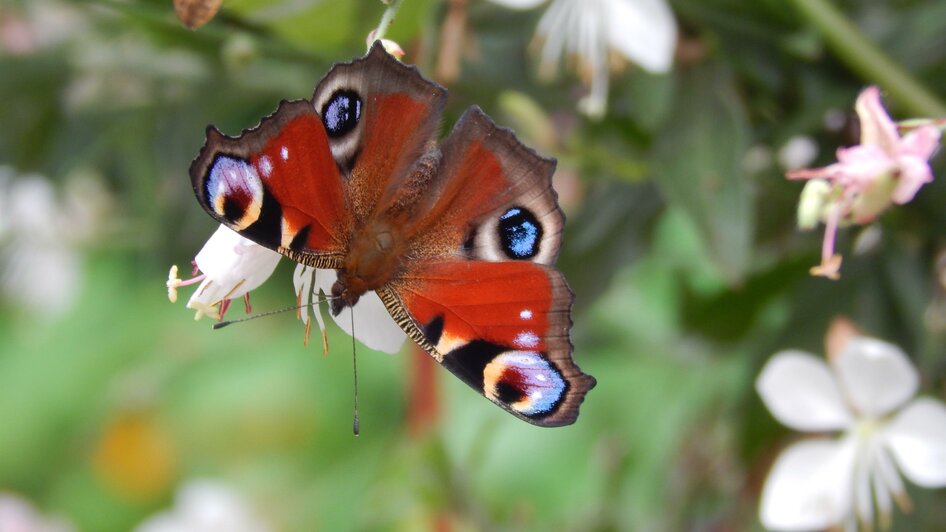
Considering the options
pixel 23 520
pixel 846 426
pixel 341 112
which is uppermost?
pixel 341 112

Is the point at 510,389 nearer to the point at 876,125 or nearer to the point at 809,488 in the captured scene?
the point at 876,125

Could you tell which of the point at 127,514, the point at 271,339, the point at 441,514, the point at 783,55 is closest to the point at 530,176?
the point at 783,55

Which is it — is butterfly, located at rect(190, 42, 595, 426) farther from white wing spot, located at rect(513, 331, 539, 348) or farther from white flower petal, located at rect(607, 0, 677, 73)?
white flower petal, located at rect(607, 0, 677, 73)

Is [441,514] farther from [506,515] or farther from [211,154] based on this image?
[211,154]

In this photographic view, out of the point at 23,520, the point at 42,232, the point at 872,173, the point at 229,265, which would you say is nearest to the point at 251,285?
the point at 229,265

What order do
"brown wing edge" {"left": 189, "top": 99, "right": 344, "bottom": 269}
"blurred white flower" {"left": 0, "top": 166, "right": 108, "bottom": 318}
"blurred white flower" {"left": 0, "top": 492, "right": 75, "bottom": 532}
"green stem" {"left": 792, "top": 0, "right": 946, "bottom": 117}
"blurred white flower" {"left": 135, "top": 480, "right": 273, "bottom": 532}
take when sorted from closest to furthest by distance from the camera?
"brown wing edge" {"left": 189, "top": 99, "right": 344, "bottom": 269} → "green stem" {"left": 792, "top": 0, "right": 946, "bottom": 117} → "blurred white flower" {"left": 0, "top": 166, "right": 108, "bottom": 318} → "blurred white flower" {"left": 135, "top": 480, "right": 273, "bottom": 532} → "blurred white flower" {"left": 0, "top": 492, "right": 75, "bottom": 532}

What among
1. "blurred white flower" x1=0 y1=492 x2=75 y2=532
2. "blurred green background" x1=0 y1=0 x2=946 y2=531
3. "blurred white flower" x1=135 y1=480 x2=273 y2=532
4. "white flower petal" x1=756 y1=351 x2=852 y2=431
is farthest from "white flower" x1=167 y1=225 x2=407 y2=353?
"blurred white flower" x1=0 y1=492 x2=75 y2=532
